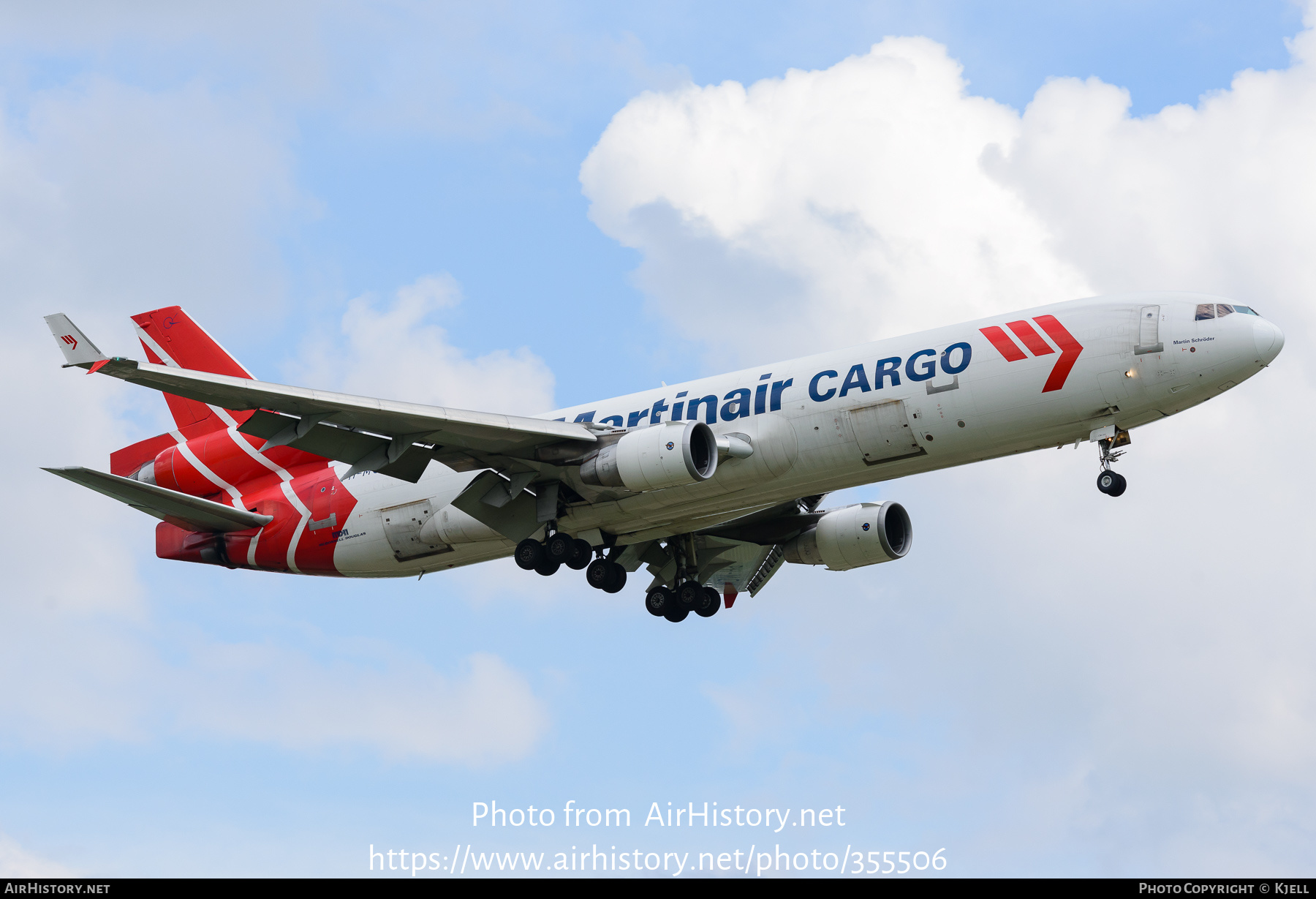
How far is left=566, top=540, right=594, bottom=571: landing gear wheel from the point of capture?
34125mm

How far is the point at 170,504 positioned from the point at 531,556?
9.65 m

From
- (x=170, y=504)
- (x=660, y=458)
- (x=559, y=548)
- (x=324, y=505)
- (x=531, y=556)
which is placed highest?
(x=324, y=505)

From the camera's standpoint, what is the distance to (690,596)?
40250 millimetres

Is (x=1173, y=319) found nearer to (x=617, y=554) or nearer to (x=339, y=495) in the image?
(x=617, y=554)

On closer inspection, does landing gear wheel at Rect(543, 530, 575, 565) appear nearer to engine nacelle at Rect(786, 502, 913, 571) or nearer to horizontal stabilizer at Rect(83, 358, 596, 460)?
horizontal stabilizer at Rect(83, 358, 596, 460)

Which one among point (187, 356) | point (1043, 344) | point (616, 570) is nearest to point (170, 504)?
point (187, 356)

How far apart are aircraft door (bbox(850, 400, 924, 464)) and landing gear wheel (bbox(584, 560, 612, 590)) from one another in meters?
8.24

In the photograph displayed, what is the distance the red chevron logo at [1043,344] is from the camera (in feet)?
98.8

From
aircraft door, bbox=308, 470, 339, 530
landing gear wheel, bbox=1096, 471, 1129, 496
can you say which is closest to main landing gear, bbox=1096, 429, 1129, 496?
landing gear wheel, bbox=1096, 471, 1129, 496

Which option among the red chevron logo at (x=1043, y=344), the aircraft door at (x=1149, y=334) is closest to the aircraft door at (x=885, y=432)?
the red chevron logo at (x=1043, y=344)

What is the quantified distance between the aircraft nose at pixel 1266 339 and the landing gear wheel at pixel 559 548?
51.8ft

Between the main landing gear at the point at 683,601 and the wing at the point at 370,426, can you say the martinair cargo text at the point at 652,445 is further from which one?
the main landing gear at the point at 683,601

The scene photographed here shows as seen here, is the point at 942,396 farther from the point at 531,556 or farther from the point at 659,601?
the point at 659,601

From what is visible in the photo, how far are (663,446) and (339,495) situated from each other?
34.5 feet
